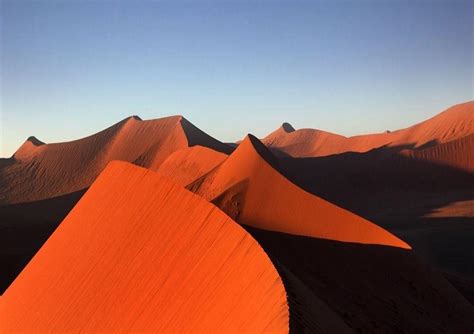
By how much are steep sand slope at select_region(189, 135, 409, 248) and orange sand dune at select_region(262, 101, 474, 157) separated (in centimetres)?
3961

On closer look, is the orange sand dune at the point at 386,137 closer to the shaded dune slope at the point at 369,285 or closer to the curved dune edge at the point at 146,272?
the shaded dune slope at the point at 369,285

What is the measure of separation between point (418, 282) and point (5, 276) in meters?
14.2

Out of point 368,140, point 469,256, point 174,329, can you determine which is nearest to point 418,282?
point 174,329

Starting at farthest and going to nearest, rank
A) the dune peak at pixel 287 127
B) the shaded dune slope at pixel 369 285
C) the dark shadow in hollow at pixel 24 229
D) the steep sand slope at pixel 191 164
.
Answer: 1. the dune peak at pixel 287 127
2. the steep sand slope at pixel 191 164
3. the dark shadow in hollow at pixel 24 229
4. the shaded dune slope at pixel 369 285

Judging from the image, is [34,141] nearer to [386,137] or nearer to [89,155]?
[89,155]

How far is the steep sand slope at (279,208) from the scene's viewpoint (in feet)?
42.9

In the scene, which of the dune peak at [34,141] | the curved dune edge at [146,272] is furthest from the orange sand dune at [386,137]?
the curved dune edge at [146,272]

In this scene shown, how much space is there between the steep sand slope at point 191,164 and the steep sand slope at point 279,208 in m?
7.75

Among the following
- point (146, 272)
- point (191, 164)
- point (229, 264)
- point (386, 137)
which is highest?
point (386, 137)

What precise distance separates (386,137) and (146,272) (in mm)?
68687

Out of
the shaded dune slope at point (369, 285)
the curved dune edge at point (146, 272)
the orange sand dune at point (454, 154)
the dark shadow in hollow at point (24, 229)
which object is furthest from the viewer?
the orange sand dune at point (454, 154)

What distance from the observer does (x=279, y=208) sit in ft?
48.4

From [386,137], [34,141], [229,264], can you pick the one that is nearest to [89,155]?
[34,141]

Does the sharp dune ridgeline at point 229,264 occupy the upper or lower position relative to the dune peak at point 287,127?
lower
